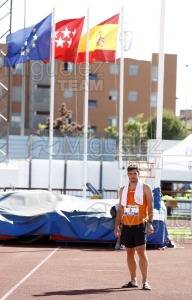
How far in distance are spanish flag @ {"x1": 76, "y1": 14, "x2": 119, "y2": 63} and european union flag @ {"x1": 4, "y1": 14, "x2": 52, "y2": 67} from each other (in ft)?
4.56

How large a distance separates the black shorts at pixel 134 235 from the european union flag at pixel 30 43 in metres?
18.1

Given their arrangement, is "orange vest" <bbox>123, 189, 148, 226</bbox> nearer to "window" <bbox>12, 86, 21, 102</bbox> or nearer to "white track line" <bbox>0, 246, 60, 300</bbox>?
"white track line" <bbox>0, 246, 60, 300</bbox>

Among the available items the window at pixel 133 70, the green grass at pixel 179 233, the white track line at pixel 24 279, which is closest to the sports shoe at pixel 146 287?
the white track line at pixel 24 279

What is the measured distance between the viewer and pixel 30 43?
95.1 feet

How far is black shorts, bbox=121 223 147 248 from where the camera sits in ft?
37.7

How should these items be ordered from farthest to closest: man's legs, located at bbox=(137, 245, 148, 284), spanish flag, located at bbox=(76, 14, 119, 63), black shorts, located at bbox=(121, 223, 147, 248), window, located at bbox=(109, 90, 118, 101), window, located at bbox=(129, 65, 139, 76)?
1. window, located at bbox=(129, 65, 139, 76)
2. window, located at bbox=(109, 90, 118, 101)
3. spanish flag, located at bbox=(76, 14, 119, 63)
4. black shorts, located at bbox=(121, 223, 147, 248)
5. man's legs, located at bbox=(137, 245, 148, 284)

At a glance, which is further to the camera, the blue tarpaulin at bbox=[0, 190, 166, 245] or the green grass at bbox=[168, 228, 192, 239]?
the green grass at bbox=[168, 228, 192, 239]

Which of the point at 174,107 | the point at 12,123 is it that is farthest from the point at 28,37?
the point at 174,107

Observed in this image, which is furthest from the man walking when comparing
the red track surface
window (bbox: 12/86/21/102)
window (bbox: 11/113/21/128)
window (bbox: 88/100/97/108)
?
window (bbox: 88/100/97/108)

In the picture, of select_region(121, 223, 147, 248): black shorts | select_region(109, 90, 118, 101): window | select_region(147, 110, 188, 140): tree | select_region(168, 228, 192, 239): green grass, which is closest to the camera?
select_region(121, 223, 147, 248): black shorts

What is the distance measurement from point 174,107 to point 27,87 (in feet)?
55.5

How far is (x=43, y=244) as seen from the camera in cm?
2016

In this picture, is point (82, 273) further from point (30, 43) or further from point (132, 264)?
point (30, 43)

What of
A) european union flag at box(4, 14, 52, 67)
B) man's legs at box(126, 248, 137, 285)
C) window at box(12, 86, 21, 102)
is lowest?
man's legs at box(126, 248, 137, 285)
